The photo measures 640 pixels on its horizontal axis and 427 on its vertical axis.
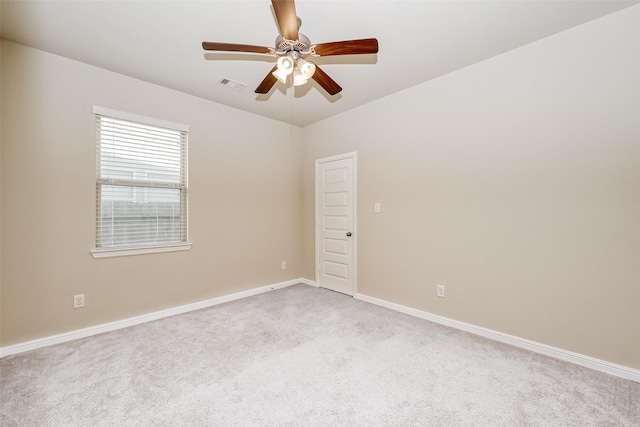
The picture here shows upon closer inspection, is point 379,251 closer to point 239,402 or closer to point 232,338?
point 232,338

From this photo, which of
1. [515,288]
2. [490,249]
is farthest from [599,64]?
[515,288]

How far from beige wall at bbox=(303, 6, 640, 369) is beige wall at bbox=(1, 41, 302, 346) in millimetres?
2114

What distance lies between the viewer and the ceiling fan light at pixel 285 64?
6.18 ft

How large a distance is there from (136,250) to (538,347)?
13.1 feet

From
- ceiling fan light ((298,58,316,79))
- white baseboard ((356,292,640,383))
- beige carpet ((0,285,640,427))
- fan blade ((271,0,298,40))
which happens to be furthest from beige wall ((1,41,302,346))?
white baseboard ((356,292,640,383))

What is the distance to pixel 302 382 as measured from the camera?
1.99 metres

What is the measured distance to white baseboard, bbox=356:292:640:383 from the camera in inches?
81.0

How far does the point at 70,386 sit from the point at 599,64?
4.54 m

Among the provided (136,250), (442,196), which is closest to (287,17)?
(442,196)

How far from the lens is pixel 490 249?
8.82ft

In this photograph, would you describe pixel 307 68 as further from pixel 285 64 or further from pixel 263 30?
pixel 263 30

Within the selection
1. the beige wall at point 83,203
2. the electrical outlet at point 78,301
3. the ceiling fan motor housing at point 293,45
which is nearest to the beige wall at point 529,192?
the ceiling fan motor housing at point 293,45

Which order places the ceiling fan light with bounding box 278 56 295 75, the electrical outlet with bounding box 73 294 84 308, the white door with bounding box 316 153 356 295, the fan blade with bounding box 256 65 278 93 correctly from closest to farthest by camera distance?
1. the ceiling fan light with bounding box 278 56 295 75
2. the fan blade with bounding box 256 65 278 93
3. the electrical outlet with bounding box 73 294 84 308
4. the white door with bounding box 316 153 356 295

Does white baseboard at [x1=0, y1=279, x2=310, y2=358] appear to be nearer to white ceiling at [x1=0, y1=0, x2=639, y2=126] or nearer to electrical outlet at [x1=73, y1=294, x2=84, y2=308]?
electrical outlet at [x1=73, y1=294, x2=84, y2=308]
